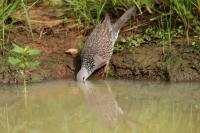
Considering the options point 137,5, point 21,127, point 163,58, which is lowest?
point 21,127

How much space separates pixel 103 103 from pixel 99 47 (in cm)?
120

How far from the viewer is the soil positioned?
681 centimetres

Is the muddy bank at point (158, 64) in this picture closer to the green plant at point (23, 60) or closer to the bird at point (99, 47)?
the bird at point (99, 47)

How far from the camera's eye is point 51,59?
23.7ft

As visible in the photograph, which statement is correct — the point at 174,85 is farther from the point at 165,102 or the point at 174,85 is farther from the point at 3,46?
the point at 3,46

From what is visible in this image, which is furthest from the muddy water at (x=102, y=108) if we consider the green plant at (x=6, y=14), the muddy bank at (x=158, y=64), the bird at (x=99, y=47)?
the green plant at (x=6, y=14)

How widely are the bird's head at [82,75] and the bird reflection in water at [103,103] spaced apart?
0.06m

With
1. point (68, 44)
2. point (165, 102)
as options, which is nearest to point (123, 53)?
point (68, 44)

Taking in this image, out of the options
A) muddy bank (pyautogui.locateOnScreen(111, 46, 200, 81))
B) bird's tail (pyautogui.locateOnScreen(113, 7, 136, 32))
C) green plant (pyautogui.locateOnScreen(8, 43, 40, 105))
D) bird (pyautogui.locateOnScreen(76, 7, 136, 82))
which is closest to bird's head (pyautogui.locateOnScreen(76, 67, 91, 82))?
bird (pyautogui.locateOnScreen(76, 7, 136, 82))

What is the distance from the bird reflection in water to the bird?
0.22 m

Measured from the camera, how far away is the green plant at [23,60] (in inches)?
257

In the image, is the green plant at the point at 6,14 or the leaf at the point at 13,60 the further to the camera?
the green plant at the point at 6,14

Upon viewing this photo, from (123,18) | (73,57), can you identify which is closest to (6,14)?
(73,57)

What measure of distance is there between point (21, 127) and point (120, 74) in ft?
6.34
